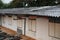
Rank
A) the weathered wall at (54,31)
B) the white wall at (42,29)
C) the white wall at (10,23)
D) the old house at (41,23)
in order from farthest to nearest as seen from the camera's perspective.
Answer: the white wall at (10,23) < the white wall at (42,29) < the weathered wall at (54,31) < the old house at (41,23)

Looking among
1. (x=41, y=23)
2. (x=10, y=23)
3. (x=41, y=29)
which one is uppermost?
(x=41, y=23)

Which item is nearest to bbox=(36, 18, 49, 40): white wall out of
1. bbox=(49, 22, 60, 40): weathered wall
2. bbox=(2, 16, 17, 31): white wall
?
bbox=(49, 22, 60, 40): weathered wall

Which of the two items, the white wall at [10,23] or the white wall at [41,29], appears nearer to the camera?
the white wall at [41,29]

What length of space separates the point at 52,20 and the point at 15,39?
12.6 feet

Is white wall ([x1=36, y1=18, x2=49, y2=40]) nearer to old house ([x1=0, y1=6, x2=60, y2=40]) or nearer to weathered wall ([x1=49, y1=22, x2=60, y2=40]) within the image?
old house ([x1=0, y1=6, x2=60, y2=40])

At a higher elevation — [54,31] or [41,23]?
[41,23]

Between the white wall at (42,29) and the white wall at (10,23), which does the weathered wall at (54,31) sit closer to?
the white wall at (42,29)

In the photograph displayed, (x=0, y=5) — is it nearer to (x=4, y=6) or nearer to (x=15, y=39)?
(x=4, y=6)

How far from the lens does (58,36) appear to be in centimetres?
1246

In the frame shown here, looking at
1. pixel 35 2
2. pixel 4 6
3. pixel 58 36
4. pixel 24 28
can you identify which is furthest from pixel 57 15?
pixel 4 6

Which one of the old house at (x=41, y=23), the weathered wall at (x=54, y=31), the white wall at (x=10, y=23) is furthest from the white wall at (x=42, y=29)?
the white wall at (x=10, y=23)

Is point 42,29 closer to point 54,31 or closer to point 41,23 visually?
point 41,23

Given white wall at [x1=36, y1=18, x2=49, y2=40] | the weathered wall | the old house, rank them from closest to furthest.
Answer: the old house, the weathered wall, white wall at [x1=36, y1=18, x2=49, y2=40]

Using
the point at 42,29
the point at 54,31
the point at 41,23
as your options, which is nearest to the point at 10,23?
the point at 41,23
